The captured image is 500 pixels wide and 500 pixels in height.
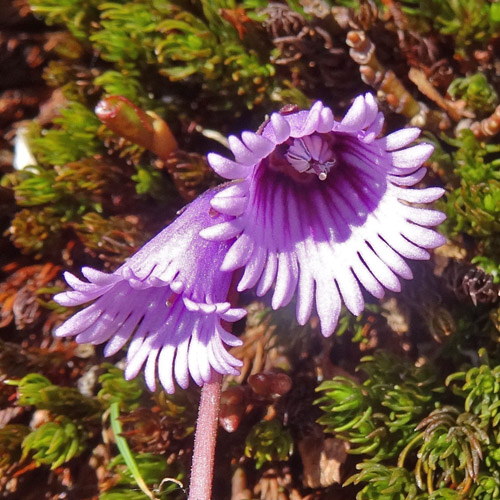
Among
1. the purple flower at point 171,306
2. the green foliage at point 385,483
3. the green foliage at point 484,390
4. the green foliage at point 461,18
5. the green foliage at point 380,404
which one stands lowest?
the green foliage at point 385,483

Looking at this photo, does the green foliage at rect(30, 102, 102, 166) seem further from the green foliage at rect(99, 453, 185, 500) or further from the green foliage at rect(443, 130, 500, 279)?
the green foliage at rect(443, 130, 500, 279)

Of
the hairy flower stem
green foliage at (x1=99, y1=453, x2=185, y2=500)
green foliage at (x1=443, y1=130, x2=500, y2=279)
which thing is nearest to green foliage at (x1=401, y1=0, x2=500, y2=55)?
green foliage at (x1=443, y1=130, x2=500, y2=279)

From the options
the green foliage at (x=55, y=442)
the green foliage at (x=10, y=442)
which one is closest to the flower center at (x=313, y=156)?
the green foliage at (x=55, y=442)

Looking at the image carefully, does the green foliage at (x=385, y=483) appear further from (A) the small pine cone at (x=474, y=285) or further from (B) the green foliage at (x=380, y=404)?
(A) the small pine cone at (x=474, y=285)

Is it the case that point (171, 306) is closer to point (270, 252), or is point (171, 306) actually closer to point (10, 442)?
point (270, 252)

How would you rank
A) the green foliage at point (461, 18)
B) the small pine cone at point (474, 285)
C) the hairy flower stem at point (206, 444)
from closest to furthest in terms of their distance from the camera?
the hairy flower stem at point (206, 444) → the small pine cone at point (474, 285) → the green foliage at point (461, 18)

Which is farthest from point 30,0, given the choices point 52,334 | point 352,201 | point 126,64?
point 352,201

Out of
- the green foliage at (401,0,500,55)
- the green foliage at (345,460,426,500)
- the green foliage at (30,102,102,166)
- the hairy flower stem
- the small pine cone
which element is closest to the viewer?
the hairy flower stem

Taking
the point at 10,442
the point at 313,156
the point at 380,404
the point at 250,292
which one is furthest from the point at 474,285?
the point at 10,442
